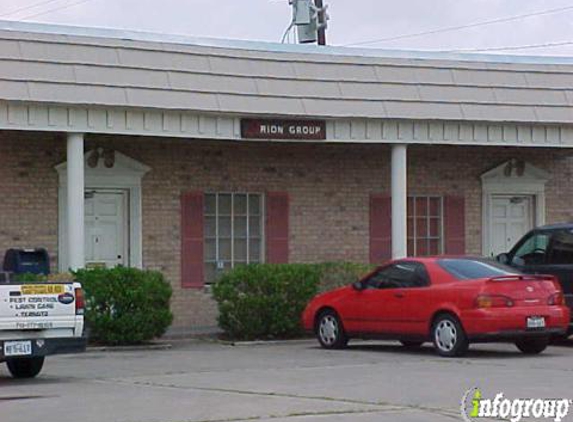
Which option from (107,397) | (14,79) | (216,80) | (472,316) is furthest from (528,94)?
(107,397)

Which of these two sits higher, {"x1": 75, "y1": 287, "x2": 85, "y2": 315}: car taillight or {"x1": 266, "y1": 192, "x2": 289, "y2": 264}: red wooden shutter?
{"x1": 266, "y1": 192, "x2": 289, "y2": 264}: red wooden shutter

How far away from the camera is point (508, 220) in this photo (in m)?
27.6

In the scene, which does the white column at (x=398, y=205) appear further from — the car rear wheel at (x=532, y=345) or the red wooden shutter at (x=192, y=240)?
the car rear wheel at (x=532, y=345)

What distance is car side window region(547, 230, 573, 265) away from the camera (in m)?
20.7

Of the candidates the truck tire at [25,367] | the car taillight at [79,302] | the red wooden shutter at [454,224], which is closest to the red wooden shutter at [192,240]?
the red wooden shutter at [454,224]

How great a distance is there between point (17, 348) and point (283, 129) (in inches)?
343

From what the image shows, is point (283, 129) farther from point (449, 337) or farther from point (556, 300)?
point (556, 300)

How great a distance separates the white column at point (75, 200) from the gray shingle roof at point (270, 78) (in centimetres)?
74

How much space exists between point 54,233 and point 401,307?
660 cm

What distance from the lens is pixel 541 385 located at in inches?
579

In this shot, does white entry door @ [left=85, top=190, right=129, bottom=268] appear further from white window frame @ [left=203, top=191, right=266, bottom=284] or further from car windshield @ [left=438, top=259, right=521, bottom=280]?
car windshield @ [left=438, top=259, right=521, bottom=280]

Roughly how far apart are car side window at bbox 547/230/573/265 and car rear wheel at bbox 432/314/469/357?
9.20 feet

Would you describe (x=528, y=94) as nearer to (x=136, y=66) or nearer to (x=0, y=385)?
(x=136, y=66)

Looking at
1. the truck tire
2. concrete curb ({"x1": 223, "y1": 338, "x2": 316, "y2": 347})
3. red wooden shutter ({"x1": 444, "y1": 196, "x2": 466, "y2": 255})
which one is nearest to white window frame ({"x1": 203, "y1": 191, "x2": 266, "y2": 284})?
concrete curb ({"x1": 223, "y1": 338, "x2": 316, "y2": 347})
